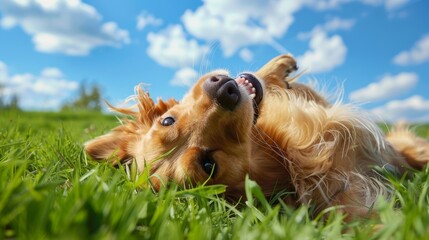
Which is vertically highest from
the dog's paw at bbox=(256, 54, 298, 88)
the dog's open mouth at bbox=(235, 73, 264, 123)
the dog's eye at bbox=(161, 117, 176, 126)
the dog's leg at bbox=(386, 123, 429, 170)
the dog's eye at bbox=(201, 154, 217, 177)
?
the dog's paw at bbox=(256, 54, 298, 88)

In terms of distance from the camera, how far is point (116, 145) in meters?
3.13

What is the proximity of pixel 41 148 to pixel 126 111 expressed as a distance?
2.93ft

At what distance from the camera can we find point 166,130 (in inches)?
101

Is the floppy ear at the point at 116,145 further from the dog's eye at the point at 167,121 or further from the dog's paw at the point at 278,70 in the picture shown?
the dog's paw at the point at 278,70

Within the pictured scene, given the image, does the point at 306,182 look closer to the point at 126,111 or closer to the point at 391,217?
the point at 391,217

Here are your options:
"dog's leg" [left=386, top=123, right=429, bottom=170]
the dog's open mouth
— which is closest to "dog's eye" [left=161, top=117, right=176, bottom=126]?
the dog's open mouth

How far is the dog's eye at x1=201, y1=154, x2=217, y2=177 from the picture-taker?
→ 2.38 m

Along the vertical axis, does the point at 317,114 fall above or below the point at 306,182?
above

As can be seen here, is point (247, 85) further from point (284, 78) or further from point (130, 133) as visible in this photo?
point (130, 133)

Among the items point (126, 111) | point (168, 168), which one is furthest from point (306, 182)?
point (126, 111)

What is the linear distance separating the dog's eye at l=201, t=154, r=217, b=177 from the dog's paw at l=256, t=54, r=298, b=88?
1.36m

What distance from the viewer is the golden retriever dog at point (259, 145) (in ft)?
7.98

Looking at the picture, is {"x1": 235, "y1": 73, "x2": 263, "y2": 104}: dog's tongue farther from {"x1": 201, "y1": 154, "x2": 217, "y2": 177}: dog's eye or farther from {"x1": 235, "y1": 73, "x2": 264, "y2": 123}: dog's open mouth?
{"x1": 201, "y1": 154, "x2": 217, "y2": 177}: dog's eye

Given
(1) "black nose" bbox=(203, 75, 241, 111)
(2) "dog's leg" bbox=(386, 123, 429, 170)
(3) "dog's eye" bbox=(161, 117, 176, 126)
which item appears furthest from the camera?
(2) "dog's leg" bbox=(386, 123, 429, 170)
